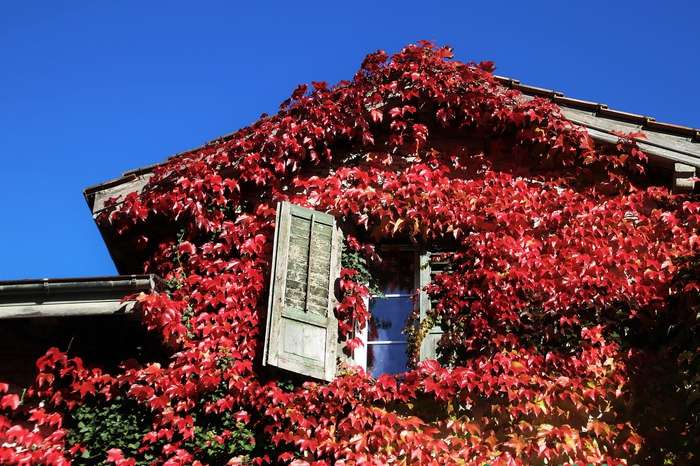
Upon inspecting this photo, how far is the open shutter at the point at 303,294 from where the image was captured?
7.57 metres

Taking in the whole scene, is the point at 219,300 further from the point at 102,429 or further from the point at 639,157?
the point at 639,157

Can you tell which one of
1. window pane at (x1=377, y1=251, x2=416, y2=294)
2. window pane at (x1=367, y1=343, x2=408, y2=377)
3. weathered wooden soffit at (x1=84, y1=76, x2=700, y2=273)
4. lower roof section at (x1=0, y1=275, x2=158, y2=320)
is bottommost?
window pane at (x1=367, y1=343, x2=408, y2=377)

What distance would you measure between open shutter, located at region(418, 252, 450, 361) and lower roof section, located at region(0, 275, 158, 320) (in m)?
2.37

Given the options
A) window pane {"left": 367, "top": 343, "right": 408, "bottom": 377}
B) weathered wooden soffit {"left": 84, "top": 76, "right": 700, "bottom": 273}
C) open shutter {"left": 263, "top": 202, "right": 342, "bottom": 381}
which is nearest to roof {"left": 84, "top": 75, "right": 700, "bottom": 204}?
weathered wooden soffit {"left": 84, "top": 76, "right": 700, "bottom": 273}

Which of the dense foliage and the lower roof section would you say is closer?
the dense foliage

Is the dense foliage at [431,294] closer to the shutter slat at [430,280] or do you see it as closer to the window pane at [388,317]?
the shutter slat at [430,280]

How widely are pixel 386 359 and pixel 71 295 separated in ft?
8.98

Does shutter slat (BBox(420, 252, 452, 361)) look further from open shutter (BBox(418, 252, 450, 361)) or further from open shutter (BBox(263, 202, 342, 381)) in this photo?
open shutter (BBox(263, 202, 342, 381))

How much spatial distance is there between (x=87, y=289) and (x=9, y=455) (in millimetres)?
1416

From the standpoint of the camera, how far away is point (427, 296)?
8359 mm

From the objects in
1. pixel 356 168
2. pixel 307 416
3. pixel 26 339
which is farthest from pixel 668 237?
pixel 26 339

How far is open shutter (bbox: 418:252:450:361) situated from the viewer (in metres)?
8.02

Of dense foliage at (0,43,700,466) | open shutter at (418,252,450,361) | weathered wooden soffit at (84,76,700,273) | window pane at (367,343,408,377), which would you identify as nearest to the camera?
dense foliage at (0,43,700,466)

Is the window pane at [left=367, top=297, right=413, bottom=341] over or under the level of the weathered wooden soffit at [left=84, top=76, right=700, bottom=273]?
under
